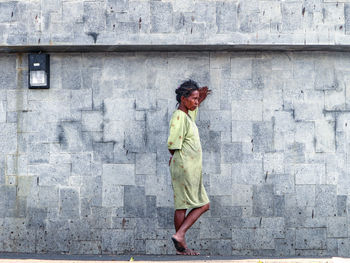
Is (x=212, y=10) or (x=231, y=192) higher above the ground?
(x=212, y=10)

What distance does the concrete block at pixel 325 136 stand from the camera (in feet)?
32.4

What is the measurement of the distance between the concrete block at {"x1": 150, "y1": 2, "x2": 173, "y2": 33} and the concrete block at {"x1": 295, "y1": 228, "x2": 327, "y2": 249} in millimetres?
3407

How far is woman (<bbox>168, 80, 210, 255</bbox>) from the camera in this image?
8.73m

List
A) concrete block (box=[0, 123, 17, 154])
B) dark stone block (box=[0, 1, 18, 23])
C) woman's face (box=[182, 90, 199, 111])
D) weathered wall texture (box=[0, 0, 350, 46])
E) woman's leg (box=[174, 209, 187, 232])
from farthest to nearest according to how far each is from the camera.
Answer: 1. concrete block (box=[0, 123, 17, 154])
2. dark stone block (box=[0, 1, 18, 23])
3. weathered wall texture (box=[0, 0, 350, 46])
4. woman's face (box=[182, 90, 199, 111])
5. woman's leg (box=[174, 209, 187, 232])

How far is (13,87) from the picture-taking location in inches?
396

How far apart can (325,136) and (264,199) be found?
49.2 inches

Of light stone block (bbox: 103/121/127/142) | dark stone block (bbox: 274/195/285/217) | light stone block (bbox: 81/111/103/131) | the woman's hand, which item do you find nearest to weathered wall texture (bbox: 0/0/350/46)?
the woman's hand

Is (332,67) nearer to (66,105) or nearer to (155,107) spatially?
(155,107)

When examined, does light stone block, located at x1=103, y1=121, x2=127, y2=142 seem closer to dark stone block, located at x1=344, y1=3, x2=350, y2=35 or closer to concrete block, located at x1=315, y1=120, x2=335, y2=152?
concrete block, located at x1=315, y1=120, x2=335, y2=152

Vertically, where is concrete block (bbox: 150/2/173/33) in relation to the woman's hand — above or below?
above

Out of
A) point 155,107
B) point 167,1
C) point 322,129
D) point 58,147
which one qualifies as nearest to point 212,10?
point 167,1

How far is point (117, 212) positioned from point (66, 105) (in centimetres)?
170

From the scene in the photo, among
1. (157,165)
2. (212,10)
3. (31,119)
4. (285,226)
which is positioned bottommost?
(285,226)

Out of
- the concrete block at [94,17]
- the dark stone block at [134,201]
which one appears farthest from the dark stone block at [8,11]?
the dark stone block at [134,201]
